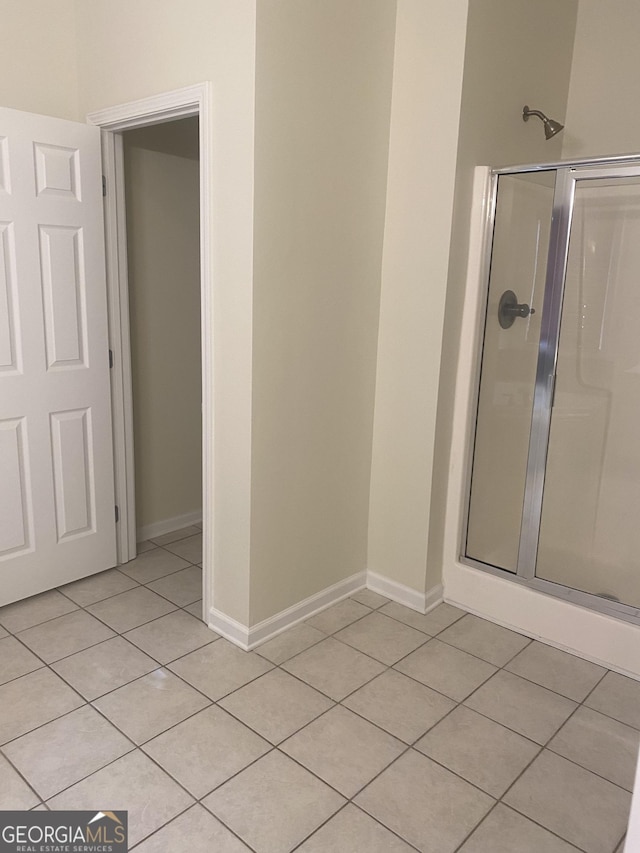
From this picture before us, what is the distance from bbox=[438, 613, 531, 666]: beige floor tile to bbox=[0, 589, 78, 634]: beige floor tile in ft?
5.13

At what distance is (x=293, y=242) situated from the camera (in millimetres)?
2365

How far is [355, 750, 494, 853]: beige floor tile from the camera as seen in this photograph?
5.69 ft

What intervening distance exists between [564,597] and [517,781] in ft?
2.77

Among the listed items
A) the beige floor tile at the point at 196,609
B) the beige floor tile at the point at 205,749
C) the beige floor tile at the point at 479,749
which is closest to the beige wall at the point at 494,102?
the beige floor tile at the point at 479,749

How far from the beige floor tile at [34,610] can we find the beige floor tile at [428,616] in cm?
134

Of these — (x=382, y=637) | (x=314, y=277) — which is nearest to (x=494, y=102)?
(x=314, y=277)

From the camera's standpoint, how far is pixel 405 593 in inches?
114

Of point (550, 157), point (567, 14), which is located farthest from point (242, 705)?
point (567, 14)

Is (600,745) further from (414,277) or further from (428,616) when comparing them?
(414,277)

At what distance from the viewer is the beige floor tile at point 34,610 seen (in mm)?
2658

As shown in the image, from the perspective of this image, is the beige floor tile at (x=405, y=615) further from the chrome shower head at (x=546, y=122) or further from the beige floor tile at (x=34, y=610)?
the chrome shower head at (x=546, y=122)

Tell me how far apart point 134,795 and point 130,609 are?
104 cm

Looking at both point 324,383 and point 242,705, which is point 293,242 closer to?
point 324,383

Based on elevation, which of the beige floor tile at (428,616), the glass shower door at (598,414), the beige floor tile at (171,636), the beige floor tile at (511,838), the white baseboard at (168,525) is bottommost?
the beige floor tile at (511,838)
